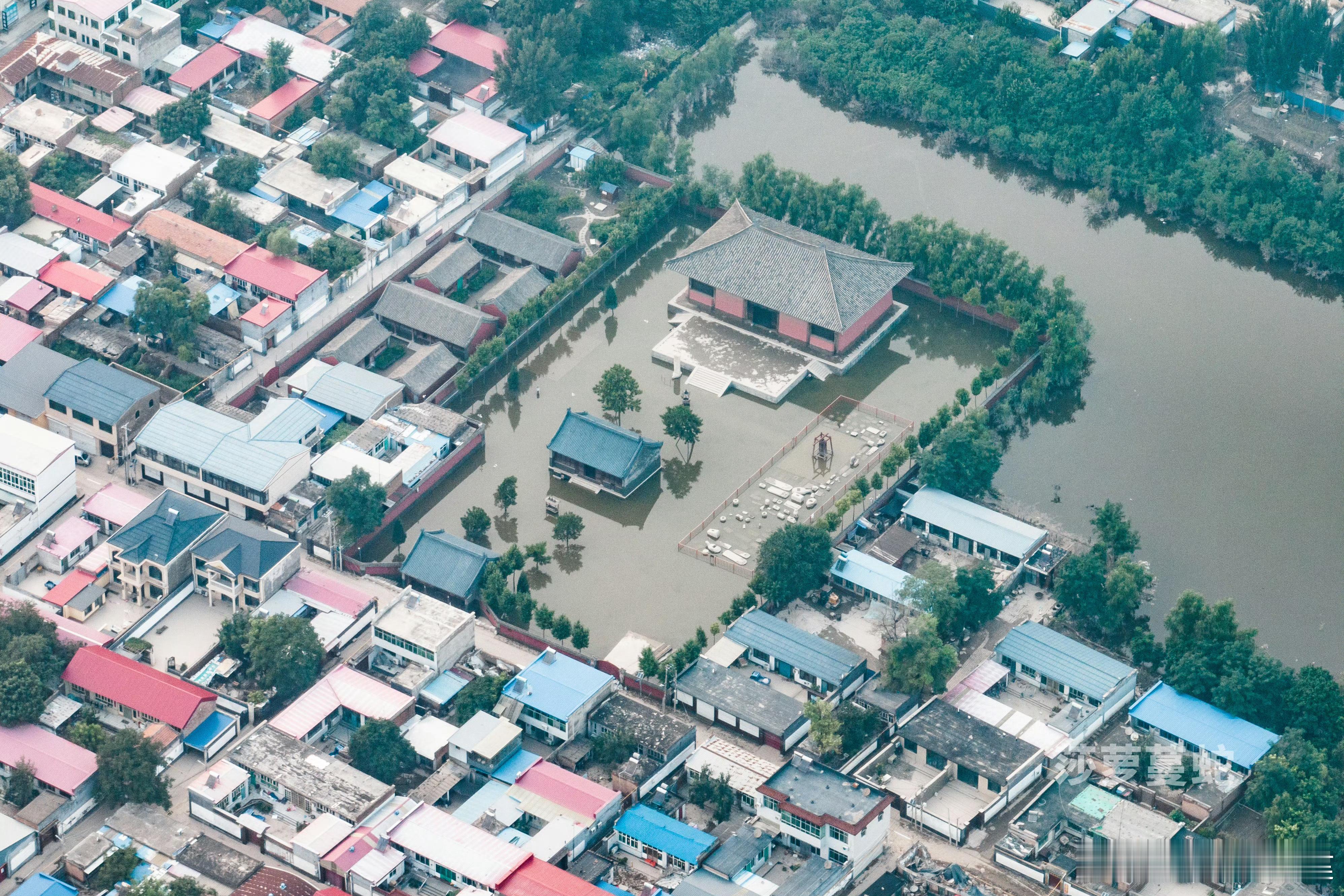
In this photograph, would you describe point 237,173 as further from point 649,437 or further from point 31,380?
point 649,437

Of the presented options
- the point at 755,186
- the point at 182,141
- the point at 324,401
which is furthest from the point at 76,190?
the point at 755,186

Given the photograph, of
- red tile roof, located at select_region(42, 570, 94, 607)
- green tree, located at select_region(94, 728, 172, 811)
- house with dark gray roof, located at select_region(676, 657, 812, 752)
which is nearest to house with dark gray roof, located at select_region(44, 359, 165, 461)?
red tile roof, located at select_region(42, 570, 94, 607)

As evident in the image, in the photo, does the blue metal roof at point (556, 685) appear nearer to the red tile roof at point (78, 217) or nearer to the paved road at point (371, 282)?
the paved road at point (371, 282)

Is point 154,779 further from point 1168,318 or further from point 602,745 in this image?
point 1168,318

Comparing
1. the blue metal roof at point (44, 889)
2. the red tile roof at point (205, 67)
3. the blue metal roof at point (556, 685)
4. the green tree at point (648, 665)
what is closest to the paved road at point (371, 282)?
the red tile roof at point (205, 67)

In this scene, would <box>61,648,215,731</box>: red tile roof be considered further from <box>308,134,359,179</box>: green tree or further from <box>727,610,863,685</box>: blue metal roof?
<box>308,134,359,179</box>: green tree

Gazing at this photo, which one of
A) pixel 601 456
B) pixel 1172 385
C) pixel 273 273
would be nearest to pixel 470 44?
pixel 273 273

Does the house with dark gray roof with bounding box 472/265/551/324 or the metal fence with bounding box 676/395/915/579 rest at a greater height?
the house with dark gray roof with bounding box 472/265/551/324
